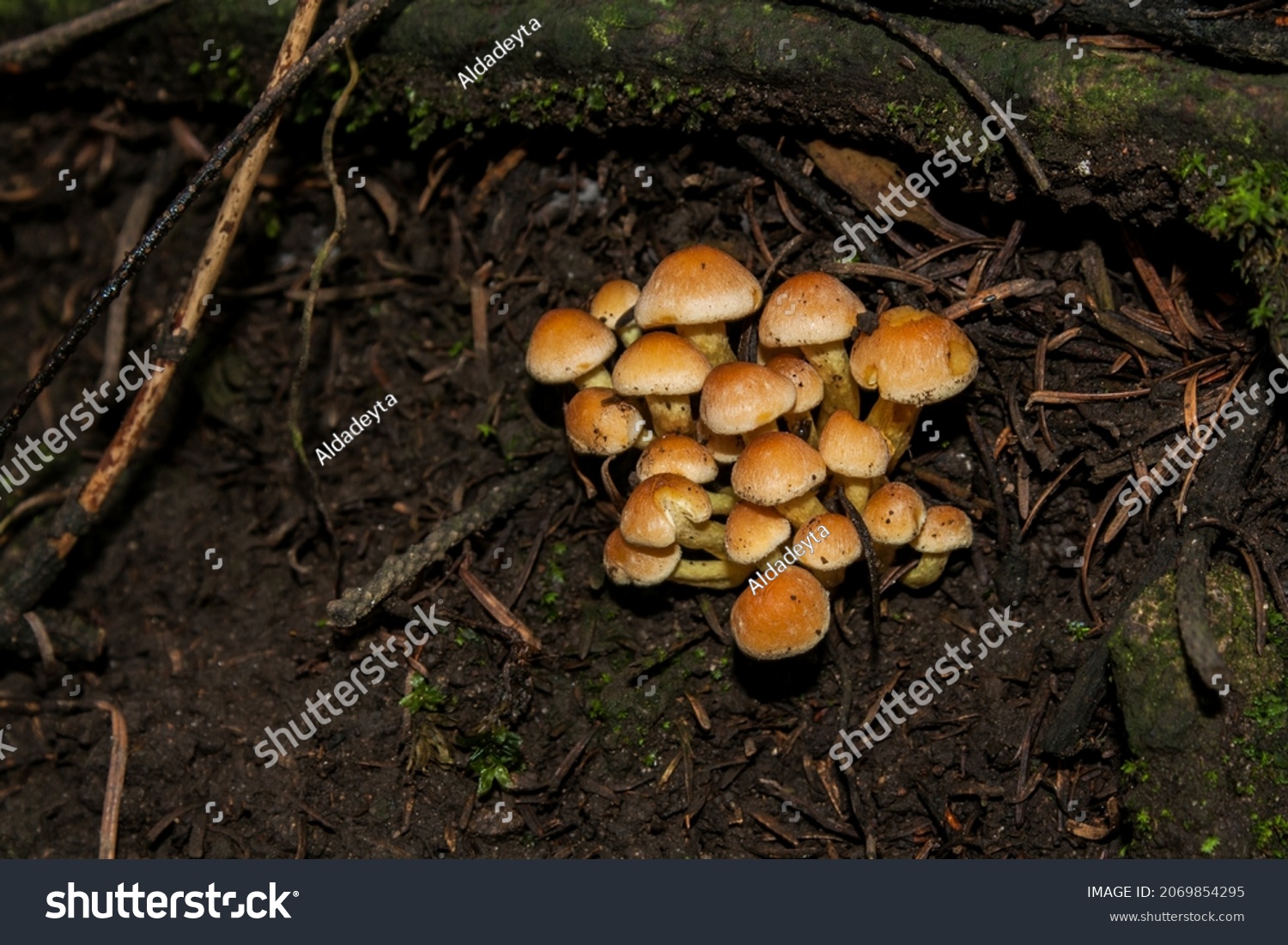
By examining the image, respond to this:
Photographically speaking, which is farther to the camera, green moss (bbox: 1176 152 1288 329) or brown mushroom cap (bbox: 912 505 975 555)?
brown mushroom cap (bbox: 912 505 975 555)

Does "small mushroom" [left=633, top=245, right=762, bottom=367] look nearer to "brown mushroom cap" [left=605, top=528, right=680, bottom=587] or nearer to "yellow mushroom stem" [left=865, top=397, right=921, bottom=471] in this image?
"yellow mushroom stem" [left=865, top=397, right=921, bottom=471]

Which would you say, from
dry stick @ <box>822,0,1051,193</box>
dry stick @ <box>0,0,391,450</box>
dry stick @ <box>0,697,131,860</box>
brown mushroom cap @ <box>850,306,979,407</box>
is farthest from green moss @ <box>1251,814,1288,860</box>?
dry stick @ <box>0,0,391,450</box>

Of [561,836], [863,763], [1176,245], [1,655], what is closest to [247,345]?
[1,655]

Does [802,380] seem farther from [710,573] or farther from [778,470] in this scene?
[710,573]

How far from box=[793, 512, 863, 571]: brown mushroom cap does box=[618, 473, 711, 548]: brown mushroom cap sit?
1.17 feet

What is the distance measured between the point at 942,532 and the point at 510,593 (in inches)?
65.1

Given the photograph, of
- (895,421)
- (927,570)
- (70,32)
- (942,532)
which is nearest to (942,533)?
(942,532)

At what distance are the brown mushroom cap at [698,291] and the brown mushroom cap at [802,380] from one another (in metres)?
0.23

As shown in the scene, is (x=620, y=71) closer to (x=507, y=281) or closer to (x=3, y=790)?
(x=507, y=281)

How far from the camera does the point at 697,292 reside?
3.49 m

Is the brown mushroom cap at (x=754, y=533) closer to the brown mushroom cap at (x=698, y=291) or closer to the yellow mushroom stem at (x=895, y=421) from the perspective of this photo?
the yellow mushroom stem at (x=895, y=421)

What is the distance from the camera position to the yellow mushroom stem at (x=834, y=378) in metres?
3.68

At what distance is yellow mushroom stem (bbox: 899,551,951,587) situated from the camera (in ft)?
12.1

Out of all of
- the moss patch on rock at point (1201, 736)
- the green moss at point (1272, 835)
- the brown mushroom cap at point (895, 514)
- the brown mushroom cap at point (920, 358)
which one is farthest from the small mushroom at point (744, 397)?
the green moss at point (1272, 835)
